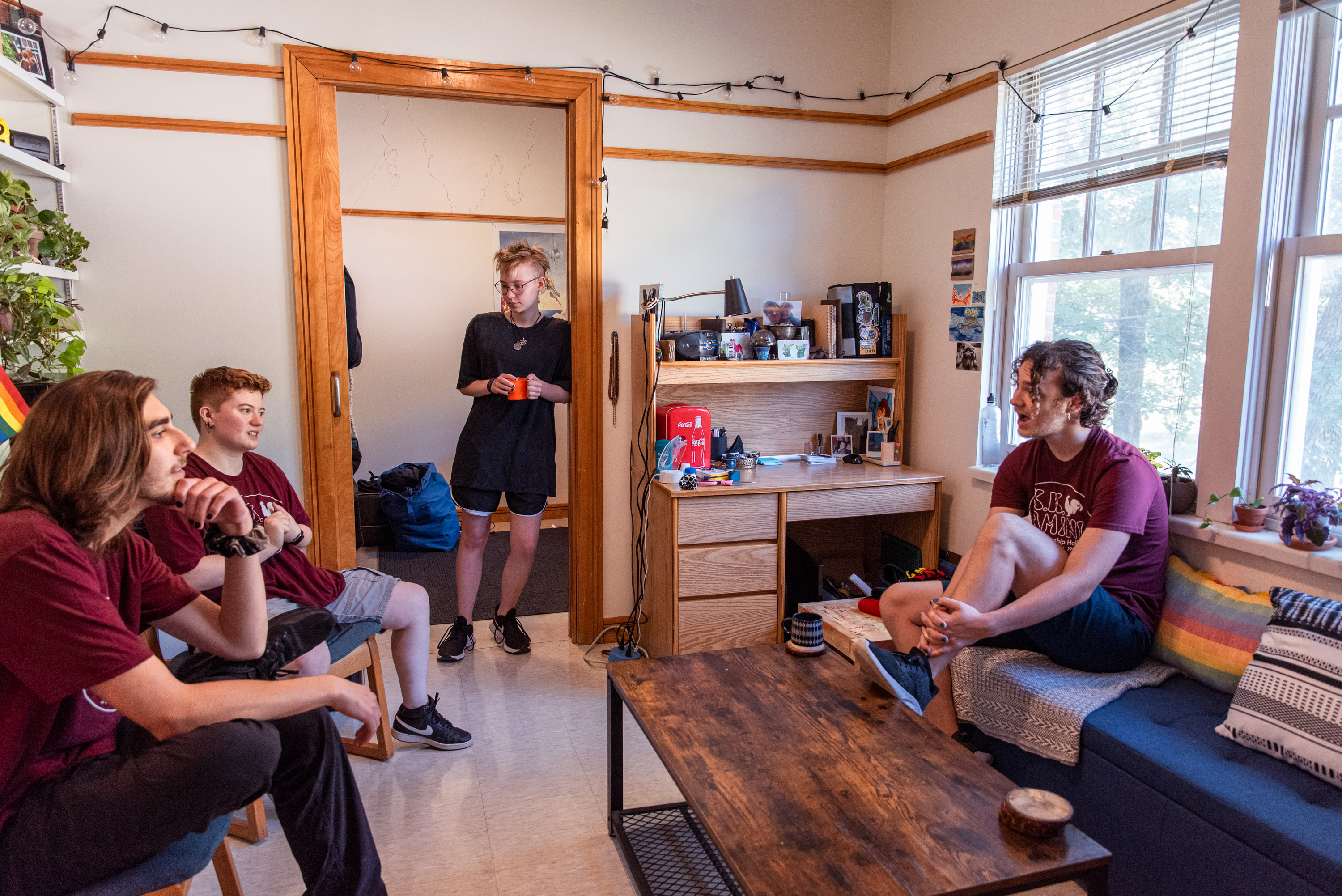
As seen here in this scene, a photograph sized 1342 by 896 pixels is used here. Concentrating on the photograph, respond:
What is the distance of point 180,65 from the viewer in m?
2.88

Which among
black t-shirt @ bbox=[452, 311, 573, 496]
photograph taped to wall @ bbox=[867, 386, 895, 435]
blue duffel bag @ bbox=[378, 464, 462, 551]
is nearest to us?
black t-shirt @ bbox=[452, 311, 573, 496]

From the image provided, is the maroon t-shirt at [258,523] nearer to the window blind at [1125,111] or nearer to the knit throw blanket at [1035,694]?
the knit throw blanket at [1035,694]

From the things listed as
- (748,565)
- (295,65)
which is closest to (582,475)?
(748,565)

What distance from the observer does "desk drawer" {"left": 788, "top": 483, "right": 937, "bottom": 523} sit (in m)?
3.08

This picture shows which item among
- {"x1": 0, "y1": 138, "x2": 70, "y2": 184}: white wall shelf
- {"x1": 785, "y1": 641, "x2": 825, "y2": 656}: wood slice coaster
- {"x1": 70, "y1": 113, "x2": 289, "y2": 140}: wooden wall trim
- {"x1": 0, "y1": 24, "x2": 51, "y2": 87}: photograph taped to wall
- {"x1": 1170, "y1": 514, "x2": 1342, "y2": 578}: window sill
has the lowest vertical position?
{"x1": 785, "y1": 641, "x2": 825, "y2": 656}: wood slice coaster

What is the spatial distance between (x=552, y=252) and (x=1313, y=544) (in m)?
4.24

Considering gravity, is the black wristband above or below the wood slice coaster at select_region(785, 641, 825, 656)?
above

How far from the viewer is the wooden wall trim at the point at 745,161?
3338 millimetres

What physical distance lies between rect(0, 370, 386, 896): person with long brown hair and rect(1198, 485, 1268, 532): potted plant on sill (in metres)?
2.16

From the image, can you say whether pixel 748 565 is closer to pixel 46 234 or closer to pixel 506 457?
pixel 506 457

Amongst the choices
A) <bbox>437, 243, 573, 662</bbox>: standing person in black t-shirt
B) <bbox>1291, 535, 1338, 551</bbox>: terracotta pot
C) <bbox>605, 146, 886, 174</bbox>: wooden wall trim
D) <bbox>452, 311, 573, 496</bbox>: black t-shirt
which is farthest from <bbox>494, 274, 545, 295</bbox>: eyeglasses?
<bbox>1291, 535, 1338, 551</bbox>: terracotta pot

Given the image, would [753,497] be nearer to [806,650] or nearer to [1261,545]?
[806,650]

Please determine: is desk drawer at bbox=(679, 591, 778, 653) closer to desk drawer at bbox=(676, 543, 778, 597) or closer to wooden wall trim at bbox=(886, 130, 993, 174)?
desk drawer at bbox=(676, 543, 778, 597)

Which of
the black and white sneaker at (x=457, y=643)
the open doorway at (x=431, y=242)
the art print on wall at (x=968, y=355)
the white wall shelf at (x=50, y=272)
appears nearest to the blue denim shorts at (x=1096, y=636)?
the art print on wall at (x=968, y=355)
